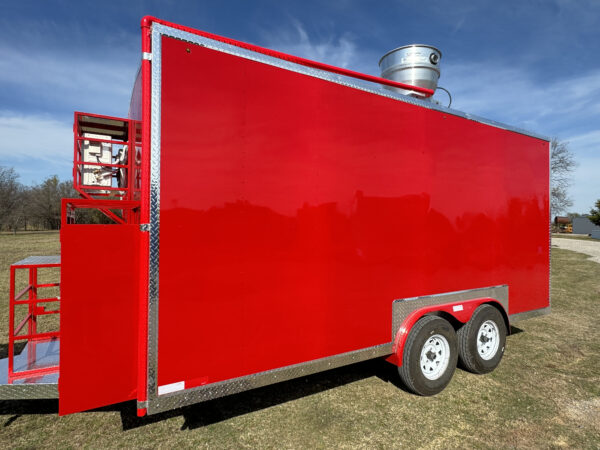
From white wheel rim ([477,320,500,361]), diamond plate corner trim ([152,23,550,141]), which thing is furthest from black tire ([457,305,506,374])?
diamond plate corner trim ([152,23,550,141])

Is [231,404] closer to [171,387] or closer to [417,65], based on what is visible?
[171,387]

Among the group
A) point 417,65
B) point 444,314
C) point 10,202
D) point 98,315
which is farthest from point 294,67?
point 10,202

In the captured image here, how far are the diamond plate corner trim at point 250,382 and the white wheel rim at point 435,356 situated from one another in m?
0.67

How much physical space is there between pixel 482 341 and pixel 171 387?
146 inches

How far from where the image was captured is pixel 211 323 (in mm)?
2582

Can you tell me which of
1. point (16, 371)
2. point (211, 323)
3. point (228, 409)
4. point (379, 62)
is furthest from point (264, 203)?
point (379, 62)

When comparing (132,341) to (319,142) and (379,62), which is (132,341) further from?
(379,62)

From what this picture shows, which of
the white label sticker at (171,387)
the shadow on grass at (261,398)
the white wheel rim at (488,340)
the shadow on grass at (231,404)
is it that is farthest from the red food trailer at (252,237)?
the shadow on grass at (261,398)

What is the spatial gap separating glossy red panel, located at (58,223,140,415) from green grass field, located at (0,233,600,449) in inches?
34.6

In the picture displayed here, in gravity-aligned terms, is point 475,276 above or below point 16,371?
above

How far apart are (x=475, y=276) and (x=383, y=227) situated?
1561mm

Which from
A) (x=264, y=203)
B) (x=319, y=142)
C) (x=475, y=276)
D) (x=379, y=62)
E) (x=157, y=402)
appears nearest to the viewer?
(x=157, y=402)

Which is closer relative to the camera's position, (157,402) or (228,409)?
(157,402)

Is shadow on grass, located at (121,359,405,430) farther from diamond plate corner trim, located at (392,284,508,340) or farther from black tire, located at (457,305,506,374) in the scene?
diamond plate corner trim, located at (392,284,508,340)
